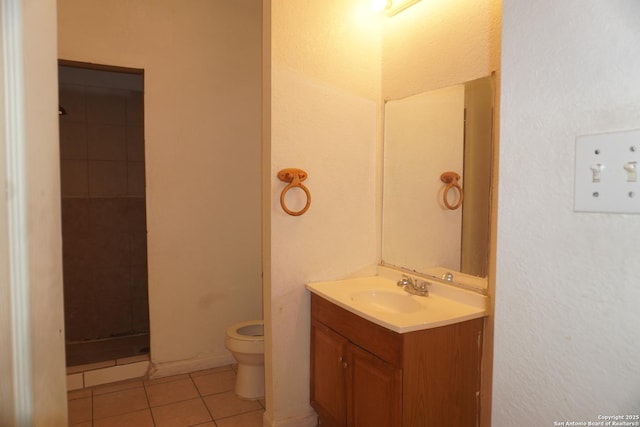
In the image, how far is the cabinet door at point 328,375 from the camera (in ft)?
6.13

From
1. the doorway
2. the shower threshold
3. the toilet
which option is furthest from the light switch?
the doorway

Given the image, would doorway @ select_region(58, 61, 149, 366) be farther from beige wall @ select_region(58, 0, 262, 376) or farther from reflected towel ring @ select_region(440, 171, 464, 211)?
reflected towel ring @ select_region(440, 171, 464, 211)

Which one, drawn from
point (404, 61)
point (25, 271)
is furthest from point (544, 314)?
point (404, 61)

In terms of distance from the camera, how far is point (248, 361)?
2469 mm

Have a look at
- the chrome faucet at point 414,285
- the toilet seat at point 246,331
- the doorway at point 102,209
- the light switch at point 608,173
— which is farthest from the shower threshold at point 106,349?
the light switch at point 608,173

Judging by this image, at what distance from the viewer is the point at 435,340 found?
156 centimetres

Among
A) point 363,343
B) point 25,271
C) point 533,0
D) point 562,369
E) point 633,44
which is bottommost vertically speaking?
point 363,343

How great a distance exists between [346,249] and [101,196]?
2.39 metres

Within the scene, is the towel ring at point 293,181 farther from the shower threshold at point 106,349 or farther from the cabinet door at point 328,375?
the shower threshold at point 106,349

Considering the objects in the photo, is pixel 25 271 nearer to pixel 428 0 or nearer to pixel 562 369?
pixel 562 369

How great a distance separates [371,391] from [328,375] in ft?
1.16

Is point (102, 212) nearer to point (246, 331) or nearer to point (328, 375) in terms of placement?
point (246, 331)

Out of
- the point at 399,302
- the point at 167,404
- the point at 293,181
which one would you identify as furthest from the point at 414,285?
the point at 167,404

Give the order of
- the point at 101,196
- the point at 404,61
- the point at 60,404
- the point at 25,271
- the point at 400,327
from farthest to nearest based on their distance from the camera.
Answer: the point at 101,196 → the point at 404,61 → the point at 400,327 → the point at 60,404 → the point at 25,271
